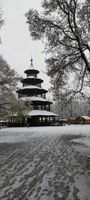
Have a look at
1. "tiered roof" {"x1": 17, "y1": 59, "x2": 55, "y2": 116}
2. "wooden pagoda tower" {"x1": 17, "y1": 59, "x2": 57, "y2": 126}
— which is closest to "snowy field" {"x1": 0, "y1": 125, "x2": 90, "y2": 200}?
"wooden pagoda tower" {"x1": 17, "y1": 59, "x2": 57, "y2": 126}

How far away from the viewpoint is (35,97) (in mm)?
66875

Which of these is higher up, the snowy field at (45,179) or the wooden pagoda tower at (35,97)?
the wooden pagoda tower at (35,97)

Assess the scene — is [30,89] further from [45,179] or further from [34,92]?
[45,179]

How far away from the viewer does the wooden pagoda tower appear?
65.3 metres

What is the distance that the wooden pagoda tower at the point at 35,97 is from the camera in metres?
65.3

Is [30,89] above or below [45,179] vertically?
above

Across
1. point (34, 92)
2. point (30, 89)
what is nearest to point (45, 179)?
point (30, 89)

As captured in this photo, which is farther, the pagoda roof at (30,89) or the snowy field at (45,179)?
the pagoda roof at (30,89)

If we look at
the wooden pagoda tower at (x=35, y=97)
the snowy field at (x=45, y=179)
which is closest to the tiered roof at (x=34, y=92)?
the wooden pagoda tower at (x=35, y=97)

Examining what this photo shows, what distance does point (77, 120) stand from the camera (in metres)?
87.7

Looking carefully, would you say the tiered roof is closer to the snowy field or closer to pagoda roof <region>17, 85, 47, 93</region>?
pagoda roof <region>17, 85, 47, 93</region>

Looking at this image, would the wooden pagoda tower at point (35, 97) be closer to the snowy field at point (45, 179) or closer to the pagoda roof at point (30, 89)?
the pagoda roof at point (30, 89)

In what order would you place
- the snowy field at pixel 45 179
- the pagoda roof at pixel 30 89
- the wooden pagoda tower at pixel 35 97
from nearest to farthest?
the snowy field at pixel 45 179
the wooden pagoda tower at pixel 35 97
the pagoda roof at pixel 30 89

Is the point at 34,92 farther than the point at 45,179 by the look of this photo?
Yes
